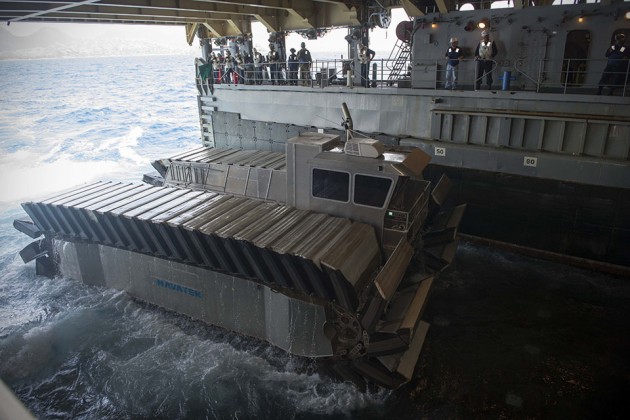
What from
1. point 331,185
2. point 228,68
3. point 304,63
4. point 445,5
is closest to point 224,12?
point 228,68

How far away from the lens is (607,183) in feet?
33.0

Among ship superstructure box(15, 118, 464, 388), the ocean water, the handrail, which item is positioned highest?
the handrail

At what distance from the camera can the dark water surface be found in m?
6.84

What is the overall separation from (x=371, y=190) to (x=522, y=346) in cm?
426

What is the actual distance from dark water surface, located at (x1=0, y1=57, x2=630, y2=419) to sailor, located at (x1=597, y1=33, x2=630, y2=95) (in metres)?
4.81

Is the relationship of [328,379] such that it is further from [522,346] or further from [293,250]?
[522,346]

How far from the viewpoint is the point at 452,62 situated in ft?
41.0

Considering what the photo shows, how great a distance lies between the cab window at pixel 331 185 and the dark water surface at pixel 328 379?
10.2 feet

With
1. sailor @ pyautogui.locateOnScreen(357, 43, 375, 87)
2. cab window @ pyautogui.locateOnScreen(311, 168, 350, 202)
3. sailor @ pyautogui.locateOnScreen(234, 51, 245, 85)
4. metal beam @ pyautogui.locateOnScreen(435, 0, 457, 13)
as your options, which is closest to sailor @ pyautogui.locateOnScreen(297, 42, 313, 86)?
sailor @ pyautogui.locateOnScreen(357, 43, 375, 87)

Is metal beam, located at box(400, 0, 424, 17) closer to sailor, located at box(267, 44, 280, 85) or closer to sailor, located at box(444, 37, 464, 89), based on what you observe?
sailor, located at box(444, 37, 464, 89)

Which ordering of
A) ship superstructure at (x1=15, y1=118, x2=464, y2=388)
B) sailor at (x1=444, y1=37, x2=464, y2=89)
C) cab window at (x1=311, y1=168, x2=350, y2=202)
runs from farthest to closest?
sailor at (x1=444, y1=37, x2=464, y2=89), cab window at (x1=311, y1=168, x2=350, y2=202), ship superstructure at (x1=15, y1=118, x2=464, y2=388)

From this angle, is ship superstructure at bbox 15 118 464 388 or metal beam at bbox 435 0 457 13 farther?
metal beam at bbox 435 0 457 13

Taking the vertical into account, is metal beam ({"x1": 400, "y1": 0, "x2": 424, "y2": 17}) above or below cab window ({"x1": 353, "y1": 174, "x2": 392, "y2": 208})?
above

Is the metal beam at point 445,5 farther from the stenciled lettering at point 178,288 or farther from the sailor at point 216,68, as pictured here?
the stenciled lettering at point 178,288
